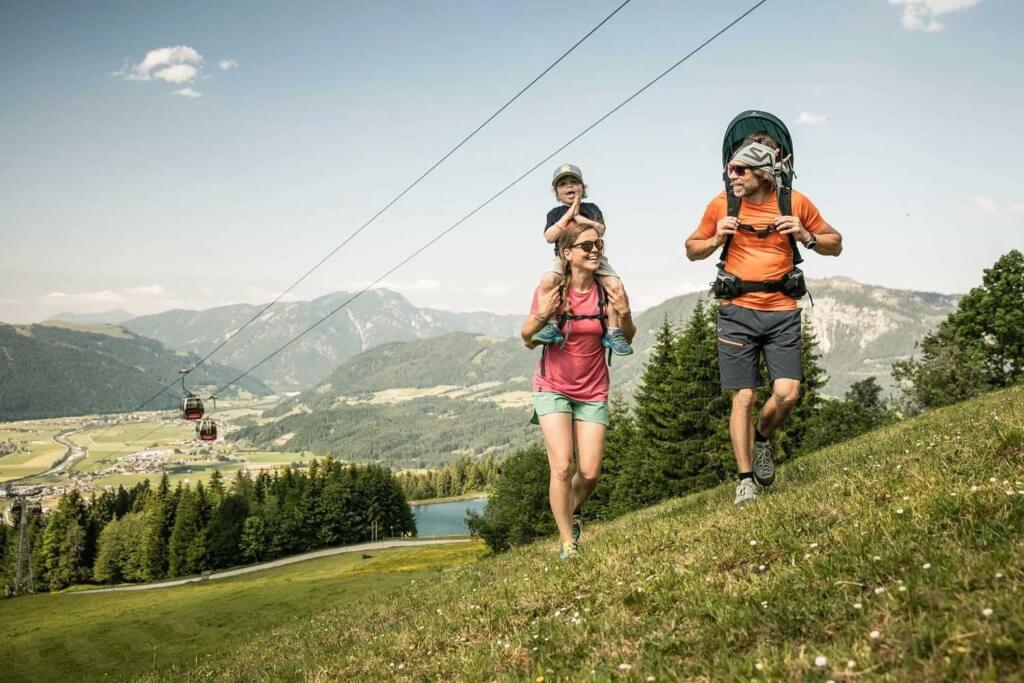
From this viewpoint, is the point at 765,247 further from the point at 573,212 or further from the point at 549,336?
the point at 549,336

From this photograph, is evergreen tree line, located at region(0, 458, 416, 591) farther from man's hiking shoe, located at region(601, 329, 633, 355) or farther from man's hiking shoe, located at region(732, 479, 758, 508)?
man's hiking shoe, located at region(601, 329, 633, 355)

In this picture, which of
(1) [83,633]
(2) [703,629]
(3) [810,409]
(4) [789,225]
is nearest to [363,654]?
(2) [703,629]

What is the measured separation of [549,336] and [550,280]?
2.04 ft

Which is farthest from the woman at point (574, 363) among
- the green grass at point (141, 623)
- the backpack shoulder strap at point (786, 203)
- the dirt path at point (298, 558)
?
the dirt path at point (298, 558)

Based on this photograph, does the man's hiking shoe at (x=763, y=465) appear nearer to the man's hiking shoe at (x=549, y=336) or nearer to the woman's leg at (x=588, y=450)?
the woman's leg at (x=588, y=450)

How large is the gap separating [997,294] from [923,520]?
59120mm

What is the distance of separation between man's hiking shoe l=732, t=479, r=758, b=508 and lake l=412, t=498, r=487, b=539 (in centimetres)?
14169

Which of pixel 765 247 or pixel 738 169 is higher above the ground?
pixel 738 169

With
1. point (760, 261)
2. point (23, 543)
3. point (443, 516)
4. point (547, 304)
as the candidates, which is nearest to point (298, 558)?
point (23, 543)

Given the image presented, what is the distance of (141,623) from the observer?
153 ft

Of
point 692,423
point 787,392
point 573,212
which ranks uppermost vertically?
point 573,212

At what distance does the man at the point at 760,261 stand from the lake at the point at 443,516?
142478 mm

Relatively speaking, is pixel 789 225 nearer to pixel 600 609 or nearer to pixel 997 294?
pixel 600 609

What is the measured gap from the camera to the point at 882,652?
315 cm
